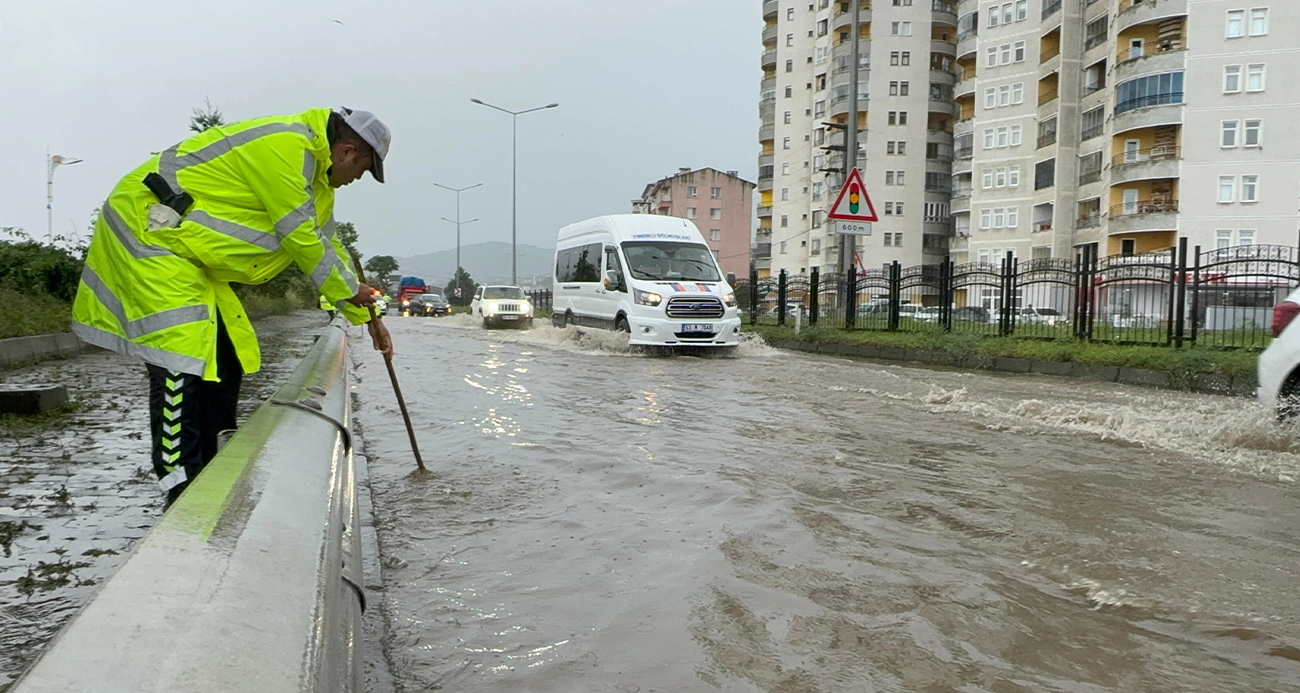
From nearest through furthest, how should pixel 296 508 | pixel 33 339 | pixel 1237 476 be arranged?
pixel 296 508, pixel 1237 476, pixel 33 339

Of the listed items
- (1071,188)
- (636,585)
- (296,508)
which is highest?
(1071,188)

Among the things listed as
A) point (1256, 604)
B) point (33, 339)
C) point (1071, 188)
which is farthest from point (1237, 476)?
point (1071, 188)

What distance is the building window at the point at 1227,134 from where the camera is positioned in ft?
138

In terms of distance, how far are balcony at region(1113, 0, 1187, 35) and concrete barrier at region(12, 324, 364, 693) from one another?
49293mm

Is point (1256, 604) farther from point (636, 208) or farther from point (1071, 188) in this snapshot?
point (636, 208)

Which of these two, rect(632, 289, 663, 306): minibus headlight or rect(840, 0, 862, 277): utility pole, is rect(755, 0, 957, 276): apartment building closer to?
rect(840, 0, 862, 277): utility pole

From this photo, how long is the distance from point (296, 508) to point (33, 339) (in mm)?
12225

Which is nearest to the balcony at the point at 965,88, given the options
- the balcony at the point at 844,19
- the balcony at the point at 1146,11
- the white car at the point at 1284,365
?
the balcony at the point at 844,19

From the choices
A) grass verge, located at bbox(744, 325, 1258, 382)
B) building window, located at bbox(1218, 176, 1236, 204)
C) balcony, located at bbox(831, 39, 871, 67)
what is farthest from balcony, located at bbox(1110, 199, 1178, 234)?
grass verge, located at bbox(744, 325, 1258, 382)

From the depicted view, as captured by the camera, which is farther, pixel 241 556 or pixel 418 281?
pixel 418 281

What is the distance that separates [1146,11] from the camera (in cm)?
4350

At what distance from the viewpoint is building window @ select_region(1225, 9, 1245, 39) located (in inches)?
1631

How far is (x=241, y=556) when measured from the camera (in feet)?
3.97

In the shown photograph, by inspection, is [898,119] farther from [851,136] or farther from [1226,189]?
[851,136]
